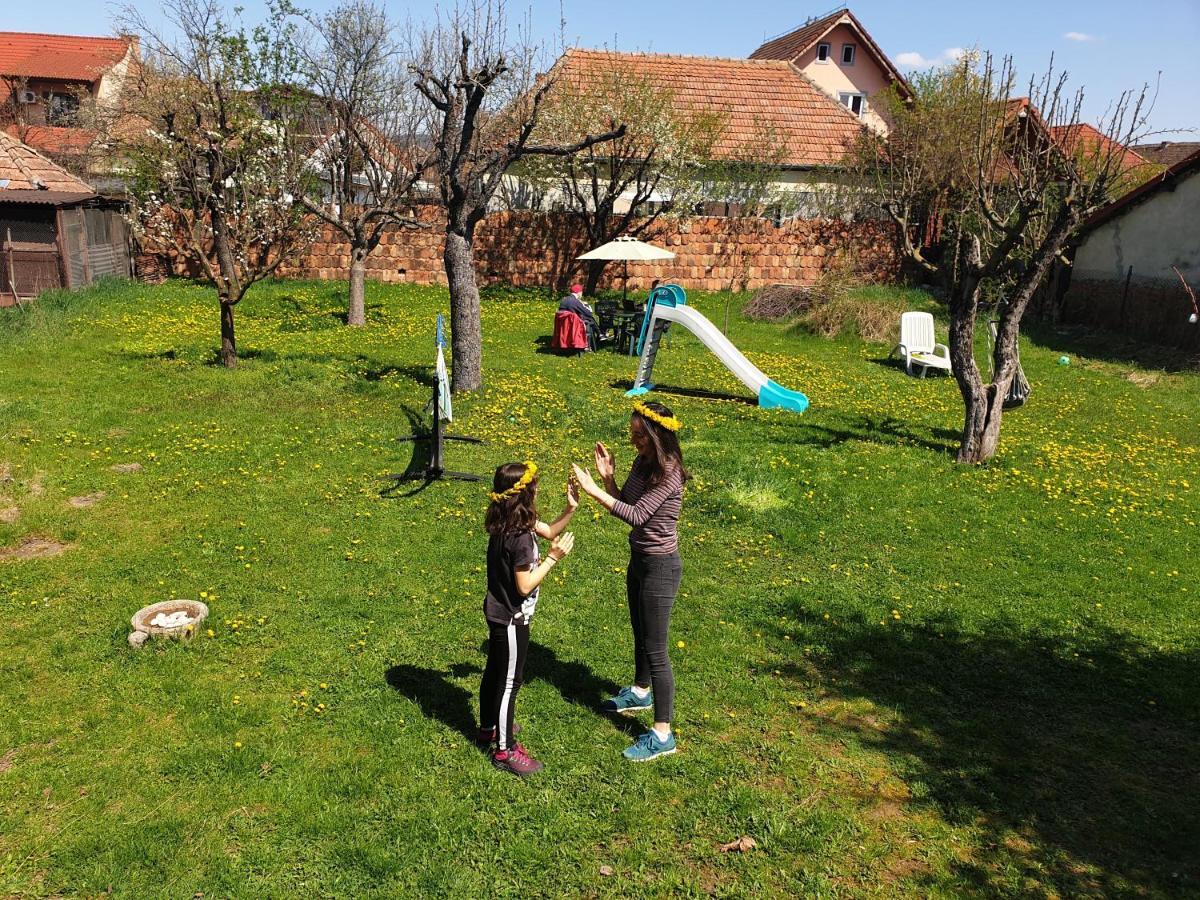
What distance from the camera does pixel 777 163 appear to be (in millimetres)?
28562

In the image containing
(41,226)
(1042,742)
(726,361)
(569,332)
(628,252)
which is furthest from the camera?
(628,252)

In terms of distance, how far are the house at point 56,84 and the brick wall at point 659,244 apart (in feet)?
39.9

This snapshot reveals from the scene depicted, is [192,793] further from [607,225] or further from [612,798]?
[607,225]

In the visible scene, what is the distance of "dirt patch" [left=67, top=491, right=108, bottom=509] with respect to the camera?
28.9ft

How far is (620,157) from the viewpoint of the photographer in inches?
952

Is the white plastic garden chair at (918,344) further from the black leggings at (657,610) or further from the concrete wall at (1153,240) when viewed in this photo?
the black leggings at (657,610)

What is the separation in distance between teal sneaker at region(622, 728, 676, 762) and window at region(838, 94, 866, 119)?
4019 cm

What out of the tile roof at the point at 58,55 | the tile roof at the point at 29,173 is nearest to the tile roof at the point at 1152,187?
the tile roof at the point at 29,173

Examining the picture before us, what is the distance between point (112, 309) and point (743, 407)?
14791mm

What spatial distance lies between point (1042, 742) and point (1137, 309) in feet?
63.3

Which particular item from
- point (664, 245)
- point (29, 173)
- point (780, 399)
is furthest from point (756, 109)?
point (29, 173)

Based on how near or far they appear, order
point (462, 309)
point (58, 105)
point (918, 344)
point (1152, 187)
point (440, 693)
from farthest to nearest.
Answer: point (58, 105) → point (1152, 187) → point (918, 344) → point (462, 309) → point (440, 693)

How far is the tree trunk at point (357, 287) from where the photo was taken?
63.1 ft

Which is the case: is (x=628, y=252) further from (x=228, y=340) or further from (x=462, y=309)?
(x=228, y=340)
